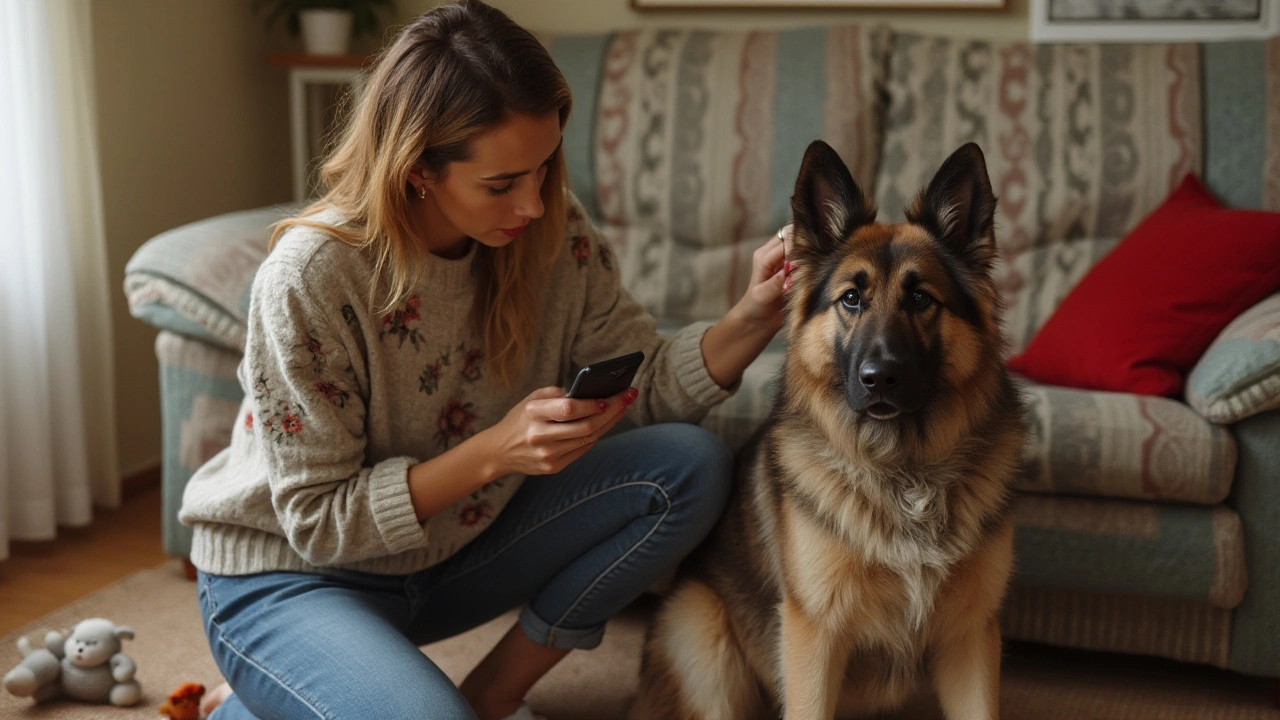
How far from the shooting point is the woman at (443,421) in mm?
1529

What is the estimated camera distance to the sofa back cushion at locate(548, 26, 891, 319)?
114 inches

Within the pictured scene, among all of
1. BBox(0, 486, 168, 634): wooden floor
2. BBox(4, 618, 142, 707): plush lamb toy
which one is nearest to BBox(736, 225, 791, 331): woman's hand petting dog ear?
BBox(4, 618, 142, 707): plush lamb toy

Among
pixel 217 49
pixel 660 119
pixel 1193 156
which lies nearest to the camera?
pixel 1193 156

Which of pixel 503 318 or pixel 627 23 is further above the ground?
pixel 627 23

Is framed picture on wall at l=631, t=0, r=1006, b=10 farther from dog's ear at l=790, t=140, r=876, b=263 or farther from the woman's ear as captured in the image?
the woman's ear

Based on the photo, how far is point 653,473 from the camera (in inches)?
70.0

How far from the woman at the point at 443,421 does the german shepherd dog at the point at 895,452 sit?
7.2 inches

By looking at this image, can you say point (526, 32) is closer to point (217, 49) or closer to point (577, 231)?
point (577, 231)

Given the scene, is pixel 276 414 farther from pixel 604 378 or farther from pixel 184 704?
pixel 184 704

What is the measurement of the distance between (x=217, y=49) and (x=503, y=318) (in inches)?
90.5

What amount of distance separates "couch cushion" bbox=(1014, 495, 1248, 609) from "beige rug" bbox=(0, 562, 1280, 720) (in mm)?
221

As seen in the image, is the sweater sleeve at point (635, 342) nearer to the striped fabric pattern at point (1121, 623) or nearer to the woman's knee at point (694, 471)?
the woman's knee at point (694, 471)

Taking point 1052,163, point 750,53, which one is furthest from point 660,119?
point 1052,163

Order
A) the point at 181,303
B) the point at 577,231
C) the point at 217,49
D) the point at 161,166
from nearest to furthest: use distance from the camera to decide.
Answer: the point at 577,231 < the point at 181,303 < the point at 161,166 < the point at 217,49
